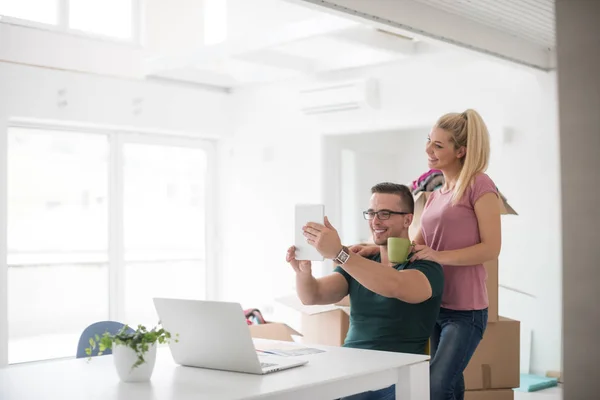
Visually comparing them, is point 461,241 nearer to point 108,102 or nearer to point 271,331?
point 271,331

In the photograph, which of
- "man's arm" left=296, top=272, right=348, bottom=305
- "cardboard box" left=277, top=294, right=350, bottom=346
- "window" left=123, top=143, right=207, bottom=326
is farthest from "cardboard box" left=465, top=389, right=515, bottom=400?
"window" left=123, top=143, right=207, bottom=326

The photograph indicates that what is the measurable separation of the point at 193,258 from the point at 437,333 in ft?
14.5

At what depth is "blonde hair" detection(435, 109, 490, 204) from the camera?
271cm

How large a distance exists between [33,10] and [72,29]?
0.32 m

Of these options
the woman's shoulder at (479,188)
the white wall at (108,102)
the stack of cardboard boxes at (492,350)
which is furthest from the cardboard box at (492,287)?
the white wall at (108,102)

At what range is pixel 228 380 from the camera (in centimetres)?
197

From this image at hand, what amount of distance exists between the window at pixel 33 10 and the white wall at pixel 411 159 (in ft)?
5.83

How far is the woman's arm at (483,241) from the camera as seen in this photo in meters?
2.60

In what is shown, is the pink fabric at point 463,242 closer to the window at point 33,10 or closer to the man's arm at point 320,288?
the man's arm at point 320,288

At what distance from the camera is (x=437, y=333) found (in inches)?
110

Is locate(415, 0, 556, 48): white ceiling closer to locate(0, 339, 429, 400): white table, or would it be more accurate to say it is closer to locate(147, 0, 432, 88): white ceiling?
locate(147, 0, 432, 88): white ceiling

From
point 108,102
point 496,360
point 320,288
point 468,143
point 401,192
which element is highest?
point 108,102

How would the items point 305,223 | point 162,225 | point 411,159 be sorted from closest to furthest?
1. point 305,223
2. point 162,225
3. point 411,159

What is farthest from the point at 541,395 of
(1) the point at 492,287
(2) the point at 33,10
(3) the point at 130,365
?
(2) the point at 33,10
